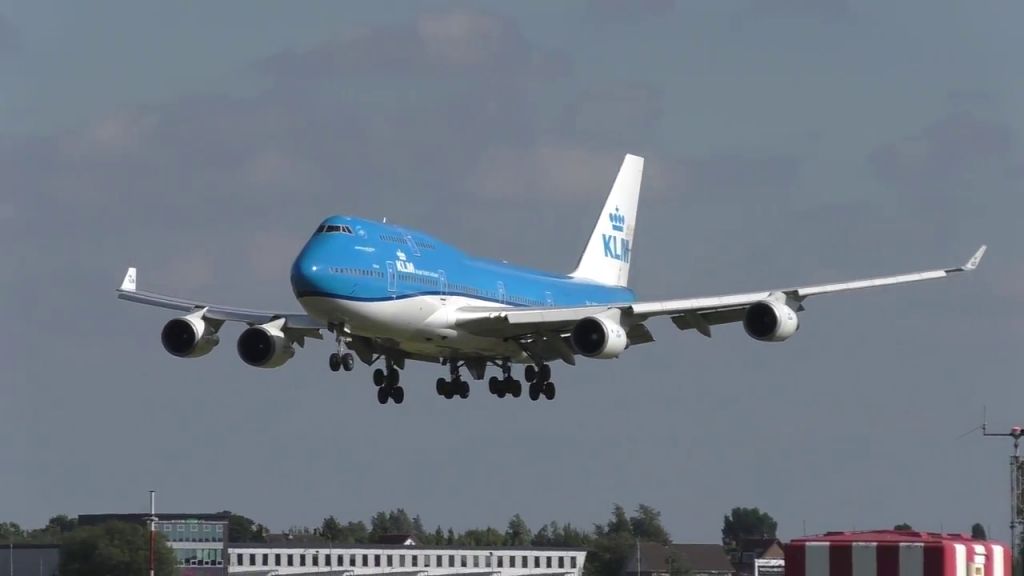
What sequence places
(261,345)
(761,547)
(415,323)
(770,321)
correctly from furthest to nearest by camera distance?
(761,547) → (261,345) → (770,321) → (415,323)

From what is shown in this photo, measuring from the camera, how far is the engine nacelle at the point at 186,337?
73.6 meters

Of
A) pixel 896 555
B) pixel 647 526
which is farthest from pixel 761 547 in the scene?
pixel 896 555

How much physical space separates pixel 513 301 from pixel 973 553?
39.5 meters

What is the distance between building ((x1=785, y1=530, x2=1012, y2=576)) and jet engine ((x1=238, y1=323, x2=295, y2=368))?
124 feet

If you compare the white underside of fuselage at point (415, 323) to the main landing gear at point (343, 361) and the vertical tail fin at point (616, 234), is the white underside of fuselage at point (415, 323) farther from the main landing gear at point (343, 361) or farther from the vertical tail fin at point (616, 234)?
the vertical tail fin at point (616, 234)

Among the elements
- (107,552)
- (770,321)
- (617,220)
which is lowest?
(107,552)

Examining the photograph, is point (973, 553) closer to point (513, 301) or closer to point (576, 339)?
point (576, 339)

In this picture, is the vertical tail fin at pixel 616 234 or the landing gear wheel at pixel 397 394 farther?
the vertical tail fin at pixel 616 234

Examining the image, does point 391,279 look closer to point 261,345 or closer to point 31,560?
point 261,345

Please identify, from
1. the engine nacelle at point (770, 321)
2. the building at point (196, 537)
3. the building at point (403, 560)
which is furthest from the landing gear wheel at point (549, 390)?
the building at point (403, 560)

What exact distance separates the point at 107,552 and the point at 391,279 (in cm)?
3164

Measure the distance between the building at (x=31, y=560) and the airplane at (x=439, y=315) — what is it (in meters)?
33.0

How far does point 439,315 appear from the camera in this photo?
69312 mm

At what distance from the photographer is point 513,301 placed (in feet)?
246
